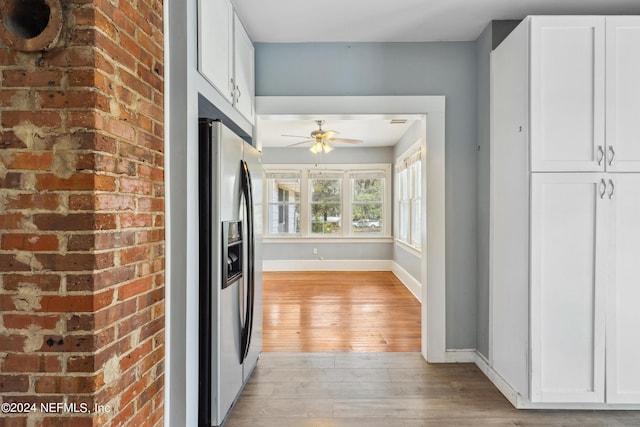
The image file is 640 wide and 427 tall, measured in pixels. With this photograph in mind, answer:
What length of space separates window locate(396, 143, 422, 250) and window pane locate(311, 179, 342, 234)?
3.98 ft

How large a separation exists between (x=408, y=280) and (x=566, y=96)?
3.91 m

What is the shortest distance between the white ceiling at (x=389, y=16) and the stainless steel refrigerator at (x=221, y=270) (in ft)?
3.38

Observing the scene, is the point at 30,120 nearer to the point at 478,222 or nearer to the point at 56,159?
the point at 56,159

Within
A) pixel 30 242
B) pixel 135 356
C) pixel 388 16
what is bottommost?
pixel 135 356

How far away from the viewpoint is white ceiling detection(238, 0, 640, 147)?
241cm

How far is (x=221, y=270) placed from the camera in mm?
1905

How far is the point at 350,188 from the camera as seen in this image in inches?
285

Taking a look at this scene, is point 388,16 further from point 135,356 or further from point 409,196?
point 409,196

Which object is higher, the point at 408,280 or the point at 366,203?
the point at 366,203

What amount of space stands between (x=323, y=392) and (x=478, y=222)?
5.72 ft

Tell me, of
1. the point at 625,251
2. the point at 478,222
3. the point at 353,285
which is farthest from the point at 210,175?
the point at 353,285

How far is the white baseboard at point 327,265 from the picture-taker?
23.2ft

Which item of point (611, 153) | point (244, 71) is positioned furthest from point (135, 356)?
point (611, 153)

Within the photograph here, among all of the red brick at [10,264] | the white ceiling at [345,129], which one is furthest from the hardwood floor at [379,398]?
the white ceiling at [345,129]
